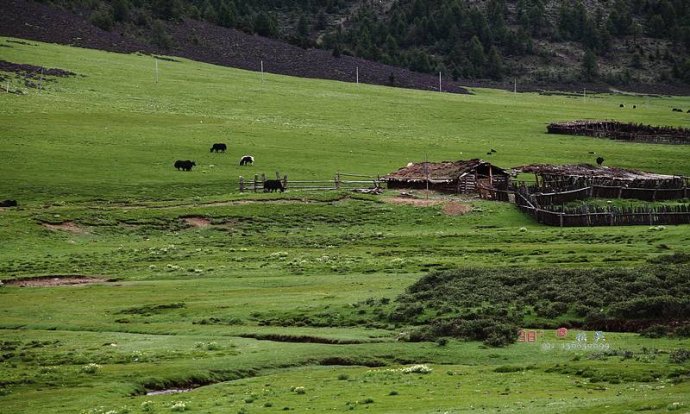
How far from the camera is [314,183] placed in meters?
84.9

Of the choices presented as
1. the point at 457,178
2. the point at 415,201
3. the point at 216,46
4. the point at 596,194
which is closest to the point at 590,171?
the point at 596,194

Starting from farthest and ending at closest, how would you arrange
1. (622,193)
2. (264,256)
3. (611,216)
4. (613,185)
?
(613,185)
(622,193)
(611,216)
(264,256)

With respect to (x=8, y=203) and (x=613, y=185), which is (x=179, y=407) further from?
(x=613, y=185)

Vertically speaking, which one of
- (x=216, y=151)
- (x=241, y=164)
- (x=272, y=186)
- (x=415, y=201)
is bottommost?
(x=415, y=201)

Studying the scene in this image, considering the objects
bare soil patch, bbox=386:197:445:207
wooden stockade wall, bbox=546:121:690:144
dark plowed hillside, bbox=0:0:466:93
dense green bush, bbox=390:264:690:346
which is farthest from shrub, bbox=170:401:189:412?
dark plowed hillside, bbox=0:0:466:93

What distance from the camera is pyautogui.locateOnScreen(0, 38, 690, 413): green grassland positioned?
1409 inches

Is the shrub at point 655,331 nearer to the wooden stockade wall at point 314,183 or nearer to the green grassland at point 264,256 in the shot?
the green grassland at point 264,256

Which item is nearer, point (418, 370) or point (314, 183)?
point (418, 370)

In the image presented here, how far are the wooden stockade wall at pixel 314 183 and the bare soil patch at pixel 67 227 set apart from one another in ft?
48.7

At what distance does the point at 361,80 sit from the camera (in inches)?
7008

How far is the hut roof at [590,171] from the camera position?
8661cm

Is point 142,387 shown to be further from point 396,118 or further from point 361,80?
point 361,80

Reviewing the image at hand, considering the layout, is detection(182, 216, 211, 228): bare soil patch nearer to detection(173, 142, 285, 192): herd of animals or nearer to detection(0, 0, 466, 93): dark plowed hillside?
detection(173, 142, 285, 192): herd of animals

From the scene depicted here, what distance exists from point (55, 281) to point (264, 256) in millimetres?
10894
